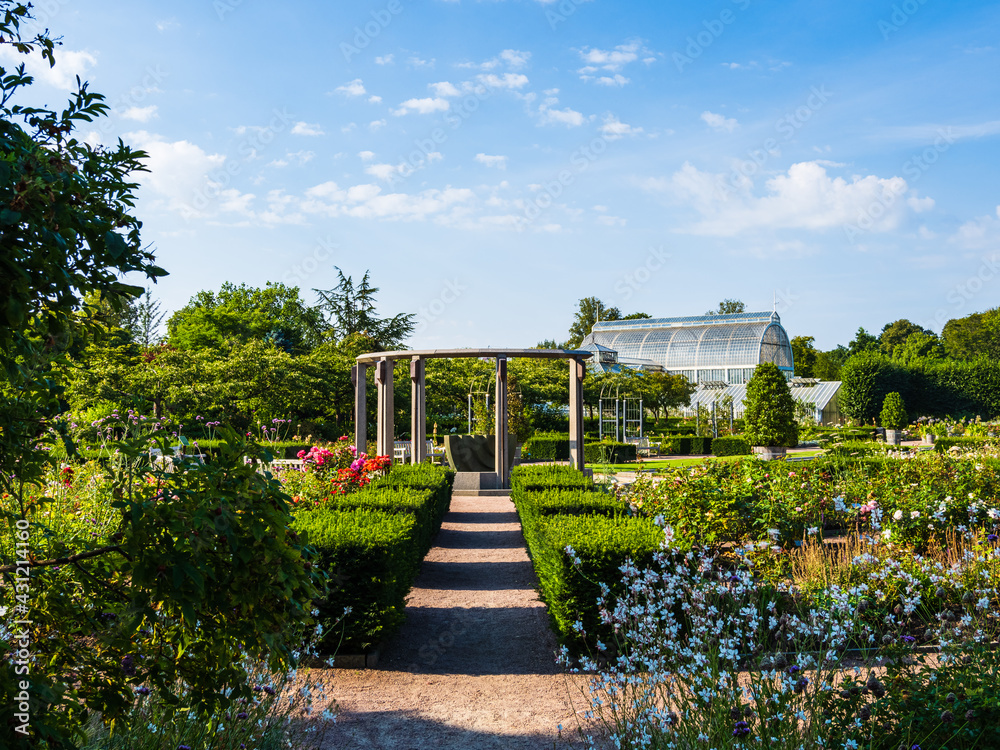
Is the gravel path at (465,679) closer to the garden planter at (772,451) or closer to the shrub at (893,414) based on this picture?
the garden planter at (772,451)

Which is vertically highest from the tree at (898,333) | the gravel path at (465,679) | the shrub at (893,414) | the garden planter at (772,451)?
the tree at (898,333)

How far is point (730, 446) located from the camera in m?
22.9

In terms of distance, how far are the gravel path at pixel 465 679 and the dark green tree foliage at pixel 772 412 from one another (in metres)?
A: 16.2

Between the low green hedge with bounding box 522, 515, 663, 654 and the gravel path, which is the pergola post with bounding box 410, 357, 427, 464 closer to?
the gravel path

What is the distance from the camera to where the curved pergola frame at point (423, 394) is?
1193cm

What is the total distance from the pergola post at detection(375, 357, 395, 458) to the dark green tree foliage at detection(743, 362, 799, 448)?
42.8 feet

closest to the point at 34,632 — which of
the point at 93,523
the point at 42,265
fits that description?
the point at 42,265

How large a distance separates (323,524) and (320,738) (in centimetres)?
206

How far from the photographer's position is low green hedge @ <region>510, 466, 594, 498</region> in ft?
25.8

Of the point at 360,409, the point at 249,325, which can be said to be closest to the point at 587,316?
the point at 249,325

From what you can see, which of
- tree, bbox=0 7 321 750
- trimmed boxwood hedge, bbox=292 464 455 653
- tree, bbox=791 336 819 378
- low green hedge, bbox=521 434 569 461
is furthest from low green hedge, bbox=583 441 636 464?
tree, bbox=791 336 819 378

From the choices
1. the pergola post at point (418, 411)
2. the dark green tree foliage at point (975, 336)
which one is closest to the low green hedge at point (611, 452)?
the pergola post at point (418, 411)

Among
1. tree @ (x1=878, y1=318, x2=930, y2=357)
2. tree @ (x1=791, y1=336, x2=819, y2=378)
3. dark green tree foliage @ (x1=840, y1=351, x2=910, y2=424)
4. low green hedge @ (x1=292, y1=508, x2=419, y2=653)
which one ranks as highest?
tree @ (x1=878, y1=318, x2=930, y2=357)

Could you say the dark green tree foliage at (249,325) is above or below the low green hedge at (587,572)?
above
